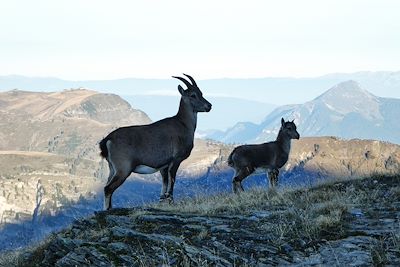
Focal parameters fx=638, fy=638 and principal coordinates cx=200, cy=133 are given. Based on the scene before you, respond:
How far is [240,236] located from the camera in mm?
11234

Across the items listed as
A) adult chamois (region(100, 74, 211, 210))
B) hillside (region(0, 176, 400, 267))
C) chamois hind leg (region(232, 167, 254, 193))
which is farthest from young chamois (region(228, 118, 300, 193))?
hillside (region(0, 176, 400, 267))

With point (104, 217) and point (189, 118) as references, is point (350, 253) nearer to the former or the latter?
point (104, 217)

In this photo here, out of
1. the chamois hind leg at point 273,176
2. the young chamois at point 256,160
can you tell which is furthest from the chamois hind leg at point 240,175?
the chamois hind leg at point 273,176

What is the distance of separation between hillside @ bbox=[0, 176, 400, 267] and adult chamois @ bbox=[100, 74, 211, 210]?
2.95m

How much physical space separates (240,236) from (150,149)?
6548 millimetres

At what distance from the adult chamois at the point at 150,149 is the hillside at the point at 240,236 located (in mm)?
2952

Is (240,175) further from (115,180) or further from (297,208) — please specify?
(297,208)

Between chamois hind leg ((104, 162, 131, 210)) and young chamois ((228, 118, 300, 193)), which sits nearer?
chamois hind leg ((104, 162, 131, 210))

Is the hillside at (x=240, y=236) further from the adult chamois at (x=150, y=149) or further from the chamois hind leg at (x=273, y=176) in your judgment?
the chamois hind leg at (x=273, y=176)

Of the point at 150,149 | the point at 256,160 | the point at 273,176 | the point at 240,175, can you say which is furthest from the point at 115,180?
the point at 256,160

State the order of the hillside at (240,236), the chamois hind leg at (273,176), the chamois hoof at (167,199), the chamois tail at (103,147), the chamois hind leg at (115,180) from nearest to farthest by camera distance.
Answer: the hillside at (240,236) < the chamois hind leg at (115,180) < the chamois tail at (103,147) < the chamois hoof at (167,199) < the chamois hind leg at (273,176)

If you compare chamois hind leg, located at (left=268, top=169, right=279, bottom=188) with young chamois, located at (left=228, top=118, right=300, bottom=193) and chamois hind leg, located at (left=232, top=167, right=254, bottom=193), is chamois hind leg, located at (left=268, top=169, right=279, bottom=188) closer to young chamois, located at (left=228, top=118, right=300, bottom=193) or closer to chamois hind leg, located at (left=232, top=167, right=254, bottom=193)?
young chamois, located at (left=228, top=118, right=300, bottom=193)

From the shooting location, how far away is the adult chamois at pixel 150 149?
54.1ft

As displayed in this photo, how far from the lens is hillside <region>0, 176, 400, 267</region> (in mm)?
10258
